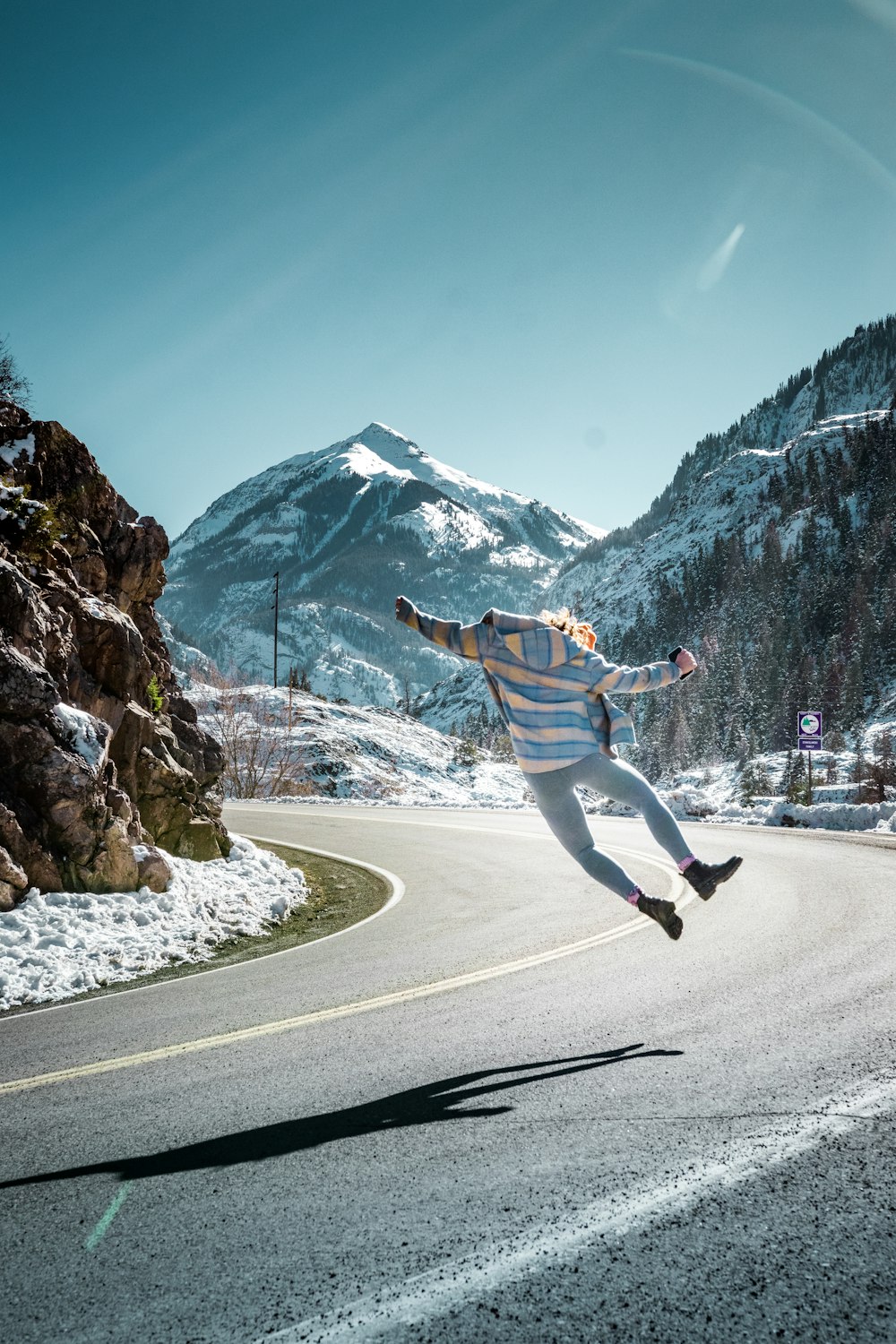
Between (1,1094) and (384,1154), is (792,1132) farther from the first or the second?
(1,1094)

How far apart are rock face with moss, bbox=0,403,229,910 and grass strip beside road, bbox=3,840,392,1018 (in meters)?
1.57

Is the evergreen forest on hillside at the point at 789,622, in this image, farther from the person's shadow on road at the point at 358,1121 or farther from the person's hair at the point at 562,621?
the person's shadow on road at the point at 358,1121

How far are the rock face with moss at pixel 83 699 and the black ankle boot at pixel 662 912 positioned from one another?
555 centimetres

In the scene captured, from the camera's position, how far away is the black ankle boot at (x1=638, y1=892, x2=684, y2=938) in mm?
4422

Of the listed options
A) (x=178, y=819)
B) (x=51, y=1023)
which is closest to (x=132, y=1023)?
(x=51, y=1023)

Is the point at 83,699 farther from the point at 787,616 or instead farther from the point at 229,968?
the point at 787,616

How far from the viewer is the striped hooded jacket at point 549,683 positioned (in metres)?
4.74

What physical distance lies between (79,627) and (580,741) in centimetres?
724

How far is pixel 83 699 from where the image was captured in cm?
893

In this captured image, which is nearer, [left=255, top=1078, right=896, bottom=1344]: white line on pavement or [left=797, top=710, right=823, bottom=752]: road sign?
[left=255, top=1078, right=896, bottom=1344]: white line on pavement

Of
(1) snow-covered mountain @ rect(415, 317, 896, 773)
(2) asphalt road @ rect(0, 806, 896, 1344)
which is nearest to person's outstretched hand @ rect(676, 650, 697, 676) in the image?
(2) asphalt road @ rect(0, 806, 896, 1344)

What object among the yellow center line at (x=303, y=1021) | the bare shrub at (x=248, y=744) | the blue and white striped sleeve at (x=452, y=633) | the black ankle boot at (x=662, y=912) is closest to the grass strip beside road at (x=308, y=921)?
the yellow center line at (x=303, y=1021)

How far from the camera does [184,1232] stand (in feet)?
6.79

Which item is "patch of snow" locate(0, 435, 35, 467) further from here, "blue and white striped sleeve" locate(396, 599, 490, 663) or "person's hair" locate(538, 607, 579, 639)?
"person's hair" locate(538, 607, 579, 639)
